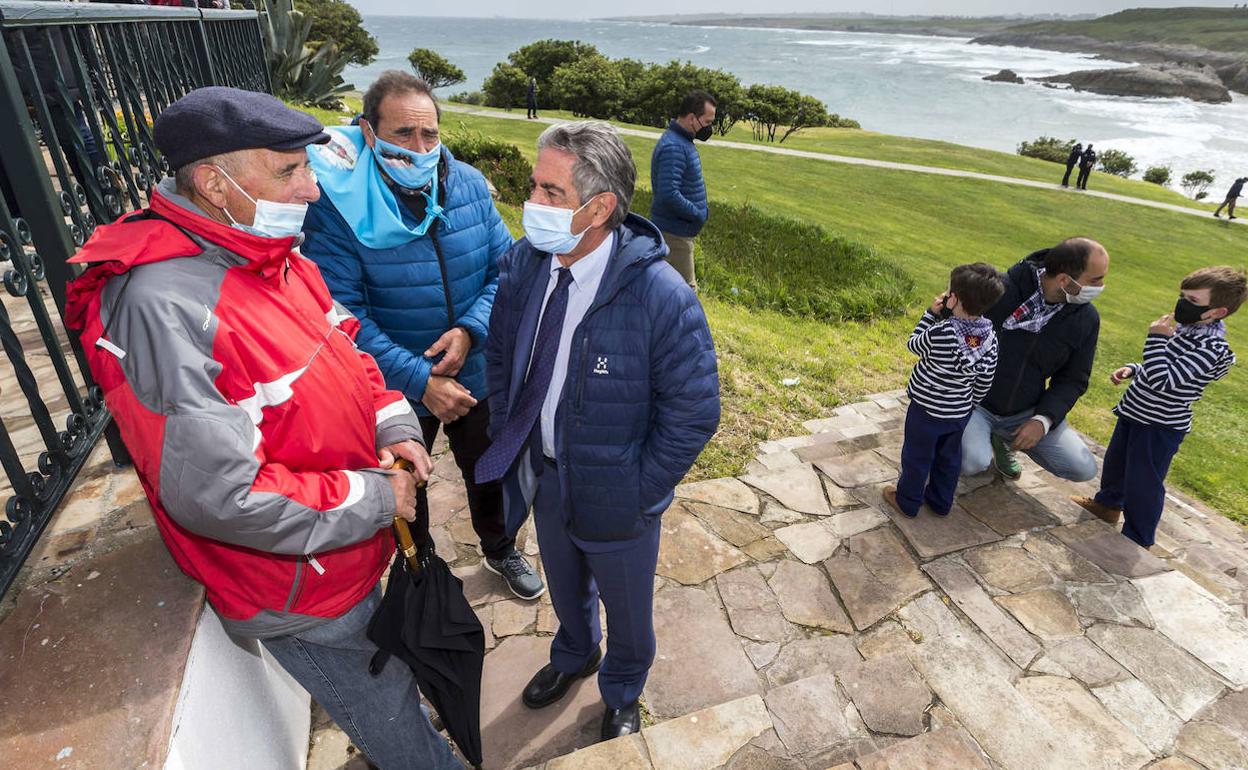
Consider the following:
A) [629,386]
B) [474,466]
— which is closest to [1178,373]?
[629,386]

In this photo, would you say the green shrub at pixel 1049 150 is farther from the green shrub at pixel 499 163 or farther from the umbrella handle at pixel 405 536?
the umbrella handle at pixel 405 536

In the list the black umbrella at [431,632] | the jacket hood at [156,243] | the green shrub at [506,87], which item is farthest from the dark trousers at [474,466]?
the green shrub at [506,87]

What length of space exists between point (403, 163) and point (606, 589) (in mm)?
1939

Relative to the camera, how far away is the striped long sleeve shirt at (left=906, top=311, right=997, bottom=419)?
3.73 metres

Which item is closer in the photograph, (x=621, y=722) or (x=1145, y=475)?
(x=621, y=722)

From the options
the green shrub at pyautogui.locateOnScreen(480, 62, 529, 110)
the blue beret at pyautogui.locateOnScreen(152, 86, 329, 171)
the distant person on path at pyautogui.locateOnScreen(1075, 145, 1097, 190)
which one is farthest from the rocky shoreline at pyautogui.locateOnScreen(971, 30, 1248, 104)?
the blue beret at pyautogui.locateOnScreen(152, 86, 329, 171)

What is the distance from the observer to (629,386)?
2.21 meters

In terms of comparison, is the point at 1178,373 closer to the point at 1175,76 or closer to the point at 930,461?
the point at 930,461

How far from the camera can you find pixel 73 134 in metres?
1.91

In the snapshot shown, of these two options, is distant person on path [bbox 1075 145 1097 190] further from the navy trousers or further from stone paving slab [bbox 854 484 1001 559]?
the navy trousers

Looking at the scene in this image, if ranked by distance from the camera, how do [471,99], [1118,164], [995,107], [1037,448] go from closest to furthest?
[1037,448]
[1118,164]
[471,99]
[995,107]

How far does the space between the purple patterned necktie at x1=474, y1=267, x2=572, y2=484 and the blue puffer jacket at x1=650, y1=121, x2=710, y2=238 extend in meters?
4.37

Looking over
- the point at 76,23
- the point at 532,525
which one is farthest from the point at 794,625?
the point at 76,23

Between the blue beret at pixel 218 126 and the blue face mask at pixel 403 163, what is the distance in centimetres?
96
